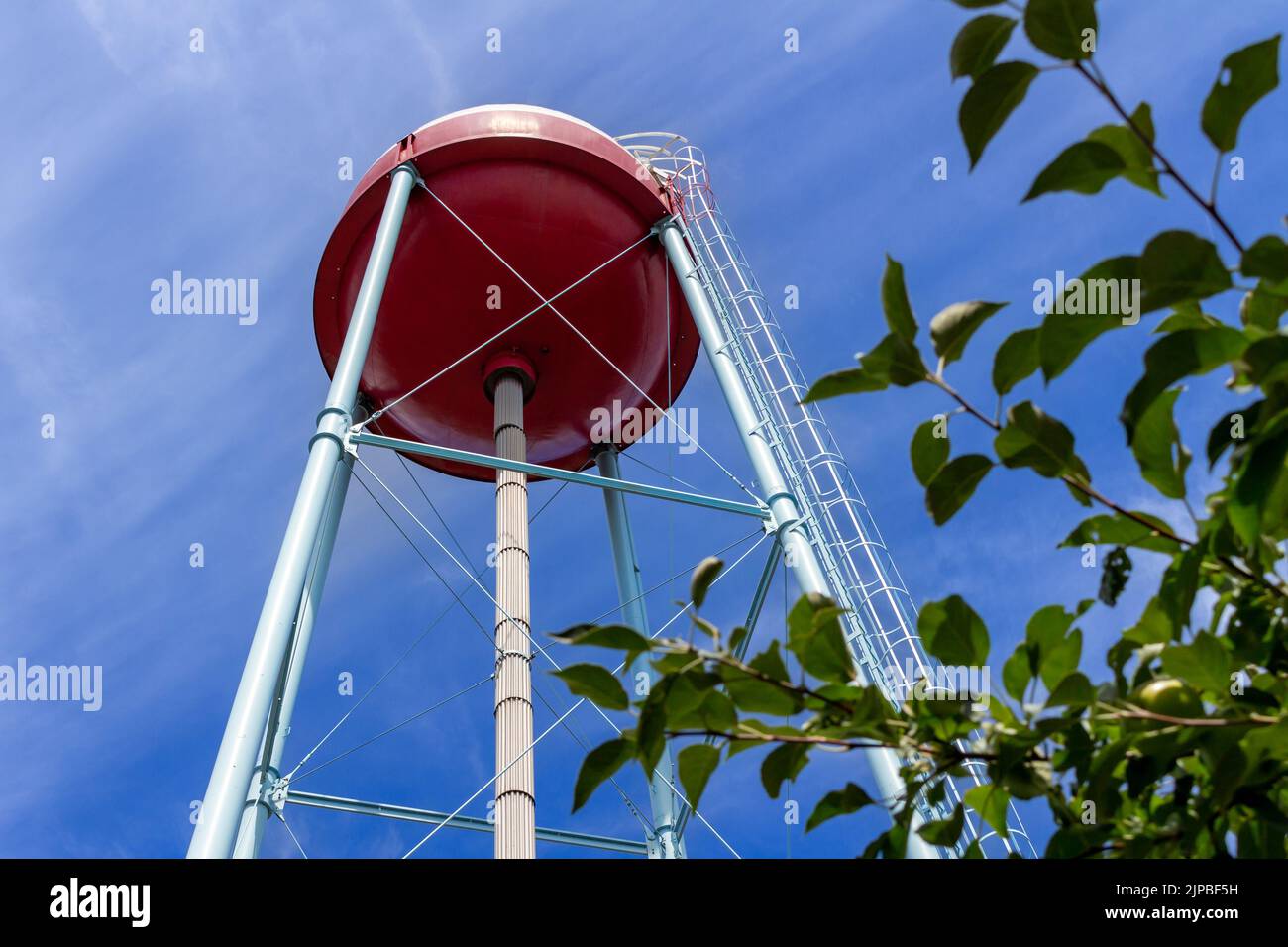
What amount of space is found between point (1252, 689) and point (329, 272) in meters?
11.0

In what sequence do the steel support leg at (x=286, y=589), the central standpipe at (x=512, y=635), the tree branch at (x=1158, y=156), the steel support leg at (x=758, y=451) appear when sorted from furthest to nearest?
the central standpipe at (x=512, y=635)
the steel support leg at (x=758, y=451)
the steel support leg at (x=286, y=589)
the tree branch at (x=1158, y=156)

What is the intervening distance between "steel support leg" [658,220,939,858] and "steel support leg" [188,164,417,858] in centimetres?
249

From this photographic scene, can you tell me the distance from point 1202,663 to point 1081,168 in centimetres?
66

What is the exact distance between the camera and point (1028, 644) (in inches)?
72.7

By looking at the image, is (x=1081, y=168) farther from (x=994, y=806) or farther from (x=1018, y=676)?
(x=994, y=806)

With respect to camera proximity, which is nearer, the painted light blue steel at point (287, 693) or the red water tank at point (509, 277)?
the painted light blue steel at point (287, 693)

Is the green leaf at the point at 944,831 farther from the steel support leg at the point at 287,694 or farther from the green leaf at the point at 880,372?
the steel support leg at the point at 287,694

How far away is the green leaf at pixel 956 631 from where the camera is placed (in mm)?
1776

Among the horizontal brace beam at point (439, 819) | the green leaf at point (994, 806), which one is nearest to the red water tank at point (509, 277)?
the horizontal brace beam at point (439, 819)

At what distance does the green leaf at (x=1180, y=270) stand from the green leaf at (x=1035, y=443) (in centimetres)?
24

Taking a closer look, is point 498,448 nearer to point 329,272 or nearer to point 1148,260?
point 329,272

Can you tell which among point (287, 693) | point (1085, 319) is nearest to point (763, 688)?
point (1085, 319)

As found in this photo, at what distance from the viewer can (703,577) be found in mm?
1622

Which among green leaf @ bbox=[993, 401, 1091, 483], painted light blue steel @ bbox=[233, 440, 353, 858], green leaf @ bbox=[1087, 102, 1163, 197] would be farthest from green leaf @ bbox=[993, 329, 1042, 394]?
painted light blue steel @ bbox=[233, 440, 353, 858]
